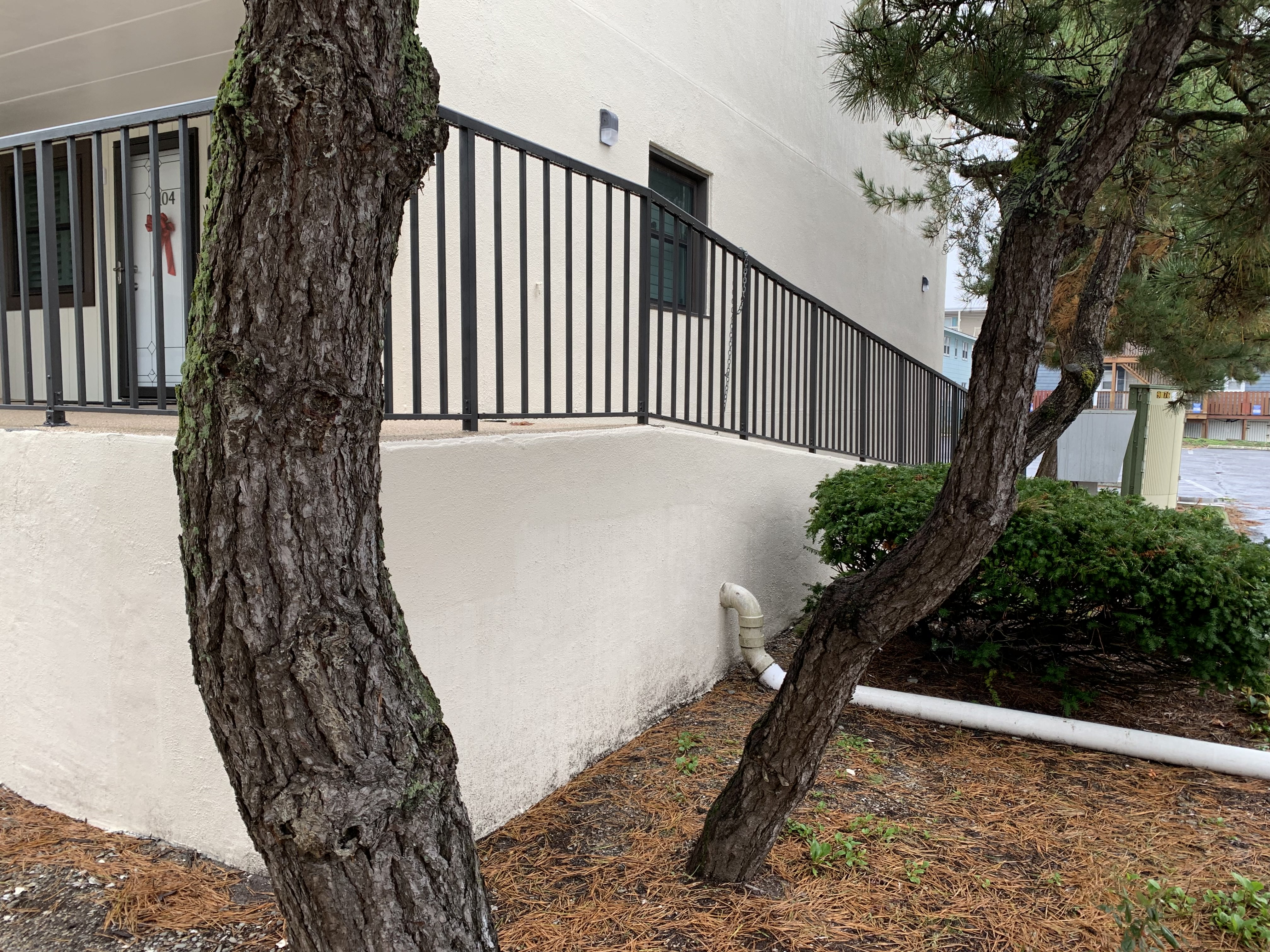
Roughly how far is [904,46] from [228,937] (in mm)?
3955

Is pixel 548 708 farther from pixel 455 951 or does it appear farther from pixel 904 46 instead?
pixel 904 46

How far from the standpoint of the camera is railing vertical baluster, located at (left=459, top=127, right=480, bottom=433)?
2875mm

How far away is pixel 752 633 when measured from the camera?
4508mm

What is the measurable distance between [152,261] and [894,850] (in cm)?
540

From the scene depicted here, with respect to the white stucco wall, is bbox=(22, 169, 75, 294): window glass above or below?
above

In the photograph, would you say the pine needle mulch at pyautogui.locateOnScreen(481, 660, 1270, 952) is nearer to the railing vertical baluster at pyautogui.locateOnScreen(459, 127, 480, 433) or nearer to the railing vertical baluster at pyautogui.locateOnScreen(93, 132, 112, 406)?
the railing vertical baluster at pyautogui.locateOnScreen(459, 127, 480, 433)

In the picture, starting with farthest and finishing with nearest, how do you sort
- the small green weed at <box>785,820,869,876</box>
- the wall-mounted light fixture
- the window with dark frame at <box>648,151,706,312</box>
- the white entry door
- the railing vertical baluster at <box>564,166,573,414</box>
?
the window with dark frame at <box>648,151,706,312</box> → the wall-mounted light fixture → the white entry door → the railing vertical baluster at <box>564,166,573,414</box> → the small green weed at <box>785,820,869,876</box>

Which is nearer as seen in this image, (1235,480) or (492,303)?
(492,303)

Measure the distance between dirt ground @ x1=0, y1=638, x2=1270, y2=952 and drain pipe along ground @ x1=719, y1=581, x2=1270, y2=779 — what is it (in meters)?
0.06

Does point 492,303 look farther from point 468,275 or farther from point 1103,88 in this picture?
point 1103,88

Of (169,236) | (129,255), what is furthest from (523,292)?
(169,236)

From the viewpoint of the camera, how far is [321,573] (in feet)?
4.89

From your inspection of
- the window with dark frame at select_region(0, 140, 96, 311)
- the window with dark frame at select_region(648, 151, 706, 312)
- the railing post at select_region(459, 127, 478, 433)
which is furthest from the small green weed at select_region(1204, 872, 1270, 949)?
the window with dark frame at select_region(0, 140, 96, 311)

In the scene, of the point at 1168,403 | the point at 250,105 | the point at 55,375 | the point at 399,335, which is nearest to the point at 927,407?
the point at 1168,403
